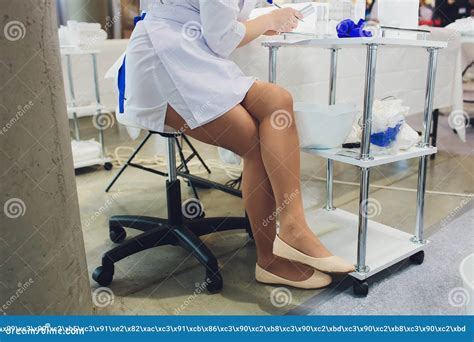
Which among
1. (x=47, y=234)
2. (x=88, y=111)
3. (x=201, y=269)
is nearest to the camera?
(x=47, y=234)

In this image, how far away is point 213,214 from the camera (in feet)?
6.55

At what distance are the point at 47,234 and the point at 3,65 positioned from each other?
1.07 ft

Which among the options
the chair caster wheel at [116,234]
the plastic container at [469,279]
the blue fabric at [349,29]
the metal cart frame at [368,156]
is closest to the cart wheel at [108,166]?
the chair caster wheel at [116,234]

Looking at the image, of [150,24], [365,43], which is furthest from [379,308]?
[150,24]

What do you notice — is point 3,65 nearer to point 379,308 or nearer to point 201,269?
point 201,269

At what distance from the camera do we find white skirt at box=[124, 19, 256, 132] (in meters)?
1.20

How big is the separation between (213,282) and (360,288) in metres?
0.43

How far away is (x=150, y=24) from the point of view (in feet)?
4.08

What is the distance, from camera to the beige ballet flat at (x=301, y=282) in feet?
4.44

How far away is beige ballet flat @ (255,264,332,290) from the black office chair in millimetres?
130

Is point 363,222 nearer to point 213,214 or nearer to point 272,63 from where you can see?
point 272,63

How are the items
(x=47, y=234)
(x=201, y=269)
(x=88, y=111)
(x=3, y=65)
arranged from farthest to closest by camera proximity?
(x=88, y=111)
(x=201, y=269)
(x=47, y=234)
(x=3, y=65)

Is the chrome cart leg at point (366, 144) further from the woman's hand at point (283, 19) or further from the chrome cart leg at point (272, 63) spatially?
the chrome cart leg at point (272, 63)

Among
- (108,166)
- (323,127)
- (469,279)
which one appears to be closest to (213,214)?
(323,127)
